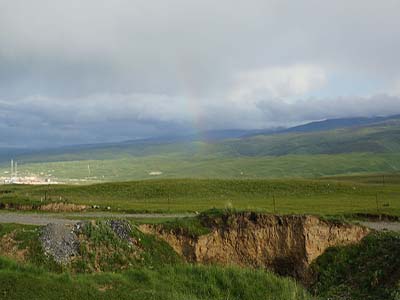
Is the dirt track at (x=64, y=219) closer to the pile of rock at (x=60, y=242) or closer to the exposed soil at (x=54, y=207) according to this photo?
the exposed soil at (x=54, y=207)

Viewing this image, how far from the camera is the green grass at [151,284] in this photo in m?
19.0

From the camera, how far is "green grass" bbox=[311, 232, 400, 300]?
88.7 ft

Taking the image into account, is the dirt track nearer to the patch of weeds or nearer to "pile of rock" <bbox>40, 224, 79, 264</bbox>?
the patch of weeds

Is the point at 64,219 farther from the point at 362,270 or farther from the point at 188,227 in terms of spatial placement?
the point at 362,270

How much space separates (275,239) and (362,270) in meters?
7.00

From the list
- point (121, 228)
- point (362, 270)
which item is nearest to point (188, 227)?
point (121, 228)

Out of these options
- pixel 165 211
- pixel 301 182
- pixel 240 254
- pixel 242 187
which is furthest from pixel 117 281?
pixel 301 182

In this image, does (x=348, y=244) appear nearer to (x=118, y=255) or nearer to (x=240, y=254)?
(x=240, y=254)

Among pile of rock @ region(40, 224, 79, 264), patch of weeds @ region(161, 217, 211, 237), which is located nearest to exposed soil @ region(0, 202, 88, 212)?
patch of weeds @ region(161, 217, 211, 237)

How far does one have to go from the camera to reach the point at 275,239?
35250 millimetres

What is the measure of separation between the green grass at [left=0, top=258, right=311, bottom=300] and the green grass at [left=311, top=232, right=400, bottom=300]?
4.01m

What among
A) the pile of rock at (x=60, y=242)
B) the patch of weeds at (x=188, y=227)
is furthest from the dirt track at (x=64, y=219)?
the pile of rock at (x=60, y=242)

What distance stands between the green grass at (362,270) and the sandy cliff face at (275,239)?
2.91 ft

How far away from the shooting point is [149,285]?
22.6 meters
